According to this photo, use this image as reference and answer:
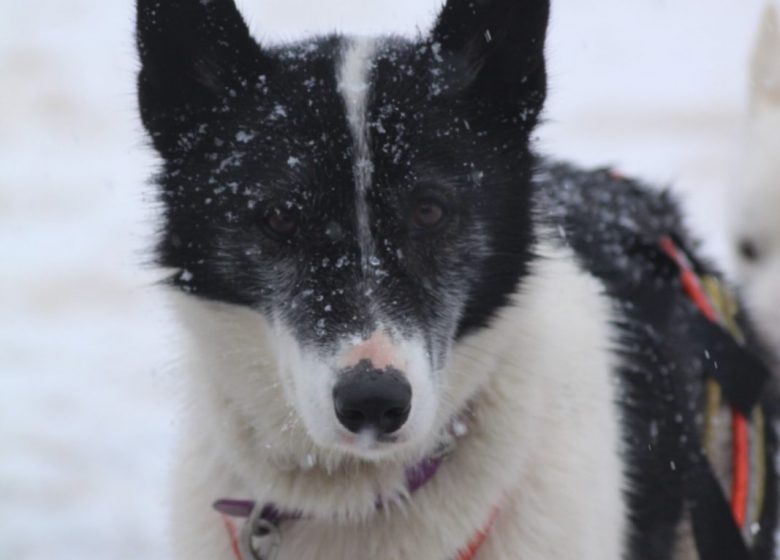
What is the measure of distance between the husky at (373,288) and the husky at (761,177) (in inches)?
67.5

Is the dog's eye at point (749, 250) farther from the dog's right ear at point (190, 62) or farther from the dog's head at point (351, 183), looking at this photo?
the dog's right ear at point (190, 62)

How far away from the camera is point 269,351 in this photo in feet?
8.76

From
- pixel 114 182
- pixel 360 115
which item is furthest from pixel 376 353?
pixel 114 182

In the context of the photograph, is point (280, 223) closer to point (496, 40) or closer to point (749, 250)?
point (496, 40)

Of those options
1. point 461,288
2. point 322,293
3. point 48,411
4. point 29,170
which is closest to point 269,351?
point 322,293

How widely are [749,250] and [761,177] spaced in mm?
268

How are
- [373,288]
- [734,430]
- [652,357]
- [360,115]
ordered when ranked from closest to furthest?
1. [373,288]
2. [360,115]
3. [652,357]
4. [734,430]

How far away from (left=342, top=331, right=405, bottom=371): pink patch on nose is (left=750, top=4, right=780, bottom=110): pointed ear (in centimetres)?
260

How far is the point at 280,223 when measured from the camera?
2.58 metres

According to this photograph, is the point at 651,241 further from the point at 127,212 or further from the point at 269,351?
the point at 127,212

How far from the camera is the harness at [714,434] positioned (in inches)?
126

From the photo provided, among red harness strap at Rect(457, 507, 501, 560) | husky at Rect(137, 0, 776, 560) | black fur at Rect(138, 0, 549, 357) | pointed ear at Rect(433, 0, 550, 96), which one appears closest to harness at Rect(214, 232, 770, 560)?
husky at Rect(137, 0, 776, 560)

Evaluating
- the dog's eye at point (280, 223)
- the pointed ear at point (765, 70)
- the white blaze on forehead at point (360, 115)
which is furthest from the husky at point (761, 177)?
the dog's eye at point (280, 223)

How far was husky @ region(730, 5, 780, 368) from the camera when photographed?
14.4 ft
